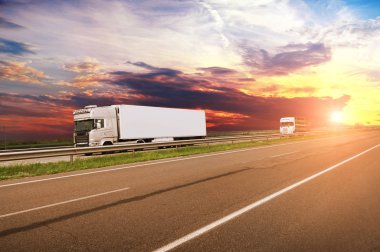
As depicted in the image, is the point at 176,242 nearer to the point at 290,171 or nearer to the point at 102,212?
the point at 102,212

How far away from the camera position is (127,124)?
2577 cm

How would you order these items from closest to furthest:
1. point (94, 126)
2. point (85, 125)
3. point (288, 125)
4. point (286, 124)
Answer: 1. point (94, 126)
2. point (85, 125)
3. point (288, 125)
4. point (286, 124)

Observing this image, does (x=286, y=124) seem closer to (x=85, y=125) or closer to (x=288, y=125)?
(x=288, y=125)

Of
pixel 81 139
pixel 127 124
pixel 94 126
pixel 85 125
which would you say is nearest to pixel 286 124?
pixel 127 124

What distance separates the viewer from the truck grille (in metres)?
23.4

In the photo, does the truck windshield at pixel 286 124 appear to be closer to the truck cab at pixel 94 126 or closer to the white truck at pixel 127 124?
the white truck at pixel 127 124

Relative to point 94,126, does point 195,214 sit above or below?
below

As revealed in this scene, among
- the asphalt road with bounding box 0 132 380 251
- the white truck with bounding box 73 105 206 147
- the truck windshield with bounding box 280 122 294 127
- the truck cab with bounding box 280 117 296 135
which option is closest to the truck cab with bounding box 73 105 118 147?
the white truck with bounding box 73 105 206 147

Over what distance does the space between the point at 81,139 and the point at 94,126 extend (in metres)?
1.46

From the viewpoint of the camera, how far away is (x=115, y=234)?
466 centimetres

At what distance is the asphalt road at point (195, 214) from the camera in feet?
14.2

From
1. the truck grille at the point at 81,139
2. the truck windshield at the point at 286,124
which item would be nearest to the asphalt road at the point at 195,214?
the truck grille at the point at 81,139

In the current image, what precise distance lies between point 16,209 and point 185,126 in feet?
89.0

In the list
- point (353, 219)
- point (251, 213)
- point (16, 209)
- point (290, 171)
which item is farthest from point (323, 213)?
point (16, 209)
